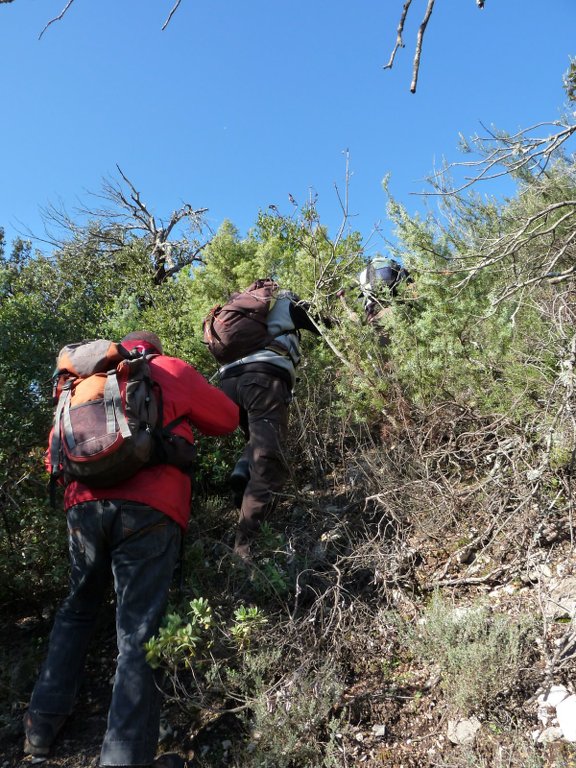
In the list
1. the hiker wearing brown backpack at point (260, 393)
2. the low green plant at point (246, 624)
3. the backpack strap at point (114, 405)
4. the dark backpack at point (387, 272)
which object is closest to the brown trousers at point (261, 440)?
the hiker wearing brown backpack at point (260, 393)

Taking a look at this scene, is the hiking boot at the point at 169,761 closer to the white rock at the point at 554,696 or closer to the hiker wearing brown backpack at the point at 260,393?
the hiker wearing brown backpack at the point at 260,393

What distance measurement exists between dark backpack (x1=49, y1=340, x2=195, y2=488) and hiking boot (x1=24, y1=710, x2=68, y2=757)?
3.55ft

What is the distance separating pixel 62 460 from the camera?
9.00ft

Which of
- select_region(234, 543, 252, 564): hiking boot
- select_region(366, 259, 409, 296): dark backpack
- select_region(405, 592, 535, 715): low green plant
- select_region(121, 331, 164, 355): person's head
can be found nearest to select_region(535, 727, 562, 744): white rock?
select_region(405, 592, 535, 715): low green plant

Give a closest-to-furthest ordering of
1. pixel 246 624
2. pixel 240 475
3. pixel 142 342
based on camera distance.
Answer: pixel 246 624
pixel 142 342
pixel 240 475

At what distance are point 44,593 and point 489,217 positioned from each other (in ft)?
18.5

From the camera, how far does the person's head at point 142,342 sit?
10.6ft

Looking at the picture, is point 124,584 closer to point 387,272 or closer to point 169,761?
point 169,761

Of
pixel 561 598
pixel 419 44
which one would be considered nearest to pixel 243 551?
pixel 561 598

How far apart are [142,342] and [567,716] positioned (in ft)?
8.74

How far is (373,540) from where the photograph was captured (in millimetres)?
3281

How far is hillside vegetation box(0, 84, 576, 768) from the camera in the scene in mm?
2424

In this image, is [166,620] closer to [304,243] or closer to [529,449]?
[529,449]

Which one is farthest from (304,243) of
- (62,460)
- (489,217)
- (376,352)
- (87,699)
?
(87,699)
